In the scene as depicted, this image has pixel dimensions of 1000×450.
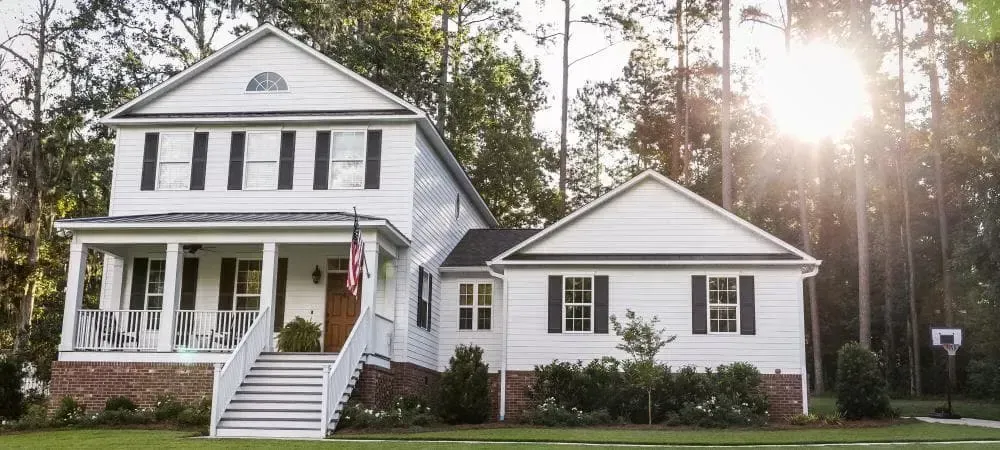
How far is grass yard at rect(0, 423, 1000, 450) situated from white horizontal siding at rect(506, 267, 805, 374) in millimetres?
3240

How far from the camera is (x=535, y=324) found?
824 inches

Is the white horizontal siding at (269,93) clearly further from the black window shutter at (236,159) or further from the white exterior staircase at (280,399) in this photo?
the white exterior staircase at (280,399)

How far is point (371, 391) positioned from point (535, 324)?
4316 millimetres

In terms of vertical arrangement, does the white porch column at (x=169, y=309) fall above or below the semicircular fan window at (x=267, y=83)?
below

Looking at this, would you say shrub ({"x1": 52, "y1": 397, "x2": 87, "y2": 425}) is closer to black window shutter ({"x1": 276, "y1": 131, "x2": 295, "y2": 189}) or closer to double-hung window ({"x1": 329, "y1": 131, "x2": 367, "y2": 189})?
black window shutter ({"x1": 276, "y1": 131, "x2": 295, "y2": 189})

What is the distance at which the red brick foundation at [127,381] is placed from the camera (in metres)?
18.4

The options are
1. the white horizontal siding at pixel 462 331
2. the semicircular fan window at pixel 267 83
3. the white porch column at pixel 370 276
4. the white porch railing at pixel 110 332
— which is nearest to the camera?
the white porch column at pixel 370 276

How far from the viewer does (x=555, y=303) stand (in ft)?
68.8

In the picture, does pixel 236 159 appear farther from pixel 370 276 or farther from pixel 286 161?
pixel 370 276

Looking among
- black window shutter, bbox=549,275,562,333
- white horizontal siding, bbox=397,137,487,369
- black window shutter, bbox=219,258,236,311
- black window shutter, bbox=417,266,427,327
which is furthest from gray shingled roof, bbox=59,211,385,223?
black window shutter, bbox=549,275,562,333

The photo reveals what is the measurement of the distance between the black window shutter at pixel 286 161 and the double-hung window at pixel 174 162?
212 centimetres

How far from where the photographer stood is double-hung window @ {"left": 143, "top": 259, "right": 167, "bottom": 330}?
2084 cm

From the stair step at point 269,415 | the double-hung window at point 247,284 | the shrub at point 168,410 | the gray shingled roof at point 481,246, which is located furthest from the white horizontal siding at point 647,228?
the shrub at point 168,410

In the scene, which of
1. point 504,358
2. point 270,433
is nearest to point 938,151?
point 504,358
